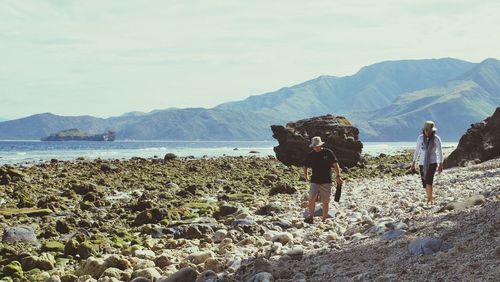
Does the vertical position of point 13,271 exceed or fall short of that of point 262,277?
it falls short

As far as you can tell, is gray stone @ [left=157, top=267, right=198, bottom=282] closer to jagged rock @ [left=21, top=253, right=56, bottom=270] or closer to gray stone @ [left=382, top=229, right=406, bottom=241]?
gray stone @ [left=382, top=229, right=406, bottom=241]

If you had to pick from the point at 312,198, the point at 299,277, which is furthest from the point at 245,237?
the point at 299,277

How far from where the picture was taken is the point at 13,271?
1099 centimetres

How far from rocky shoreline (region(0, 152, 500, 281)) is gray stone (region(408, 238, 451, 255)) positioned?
3 cm

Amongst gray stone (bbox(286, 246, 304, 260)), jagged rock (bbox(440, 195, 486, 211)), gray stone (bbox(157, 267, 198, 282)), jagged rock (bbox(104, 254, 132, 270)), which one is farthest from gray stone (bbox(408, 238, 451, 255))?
jagged rock (bbox(104, 254, 132, 270))

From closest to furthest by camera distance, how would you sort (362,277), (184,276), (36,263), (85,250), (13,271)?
(362,277) < (184,276) < (13,271) < (36,263) < (85,250)

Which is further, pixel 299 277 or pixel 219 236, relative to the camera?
pixel 219 236

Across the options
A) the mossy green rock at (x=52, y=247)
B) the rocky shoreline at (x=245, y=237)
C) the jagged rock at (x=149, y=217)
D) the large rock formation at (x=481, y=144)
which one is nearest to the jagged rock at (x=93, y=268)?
the rocky shoreline at (x=245, y=237)

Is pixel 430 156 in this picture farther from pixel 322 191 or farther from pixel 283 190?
pixel 283 190

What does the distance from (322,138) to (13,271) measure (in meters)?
33.2

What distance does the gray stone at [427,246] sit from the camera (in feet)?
27.8

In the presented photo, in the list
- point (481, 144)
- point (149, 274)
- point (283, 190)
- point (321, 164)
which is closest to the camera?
point (149, 274)

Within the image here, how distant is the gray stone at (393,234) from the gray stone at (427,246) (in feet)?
3.77

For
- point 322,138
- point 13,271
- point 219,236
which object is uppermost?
point 322,138
